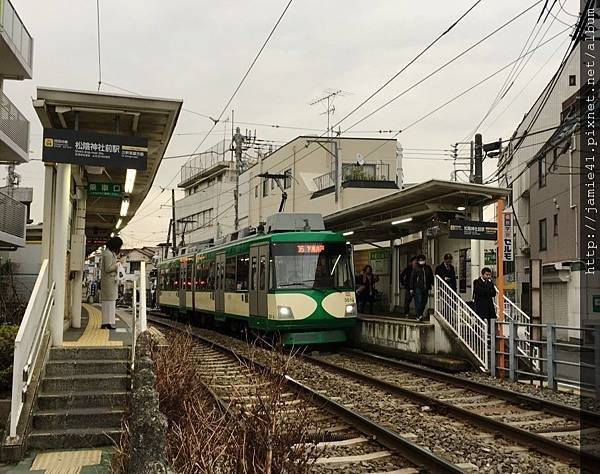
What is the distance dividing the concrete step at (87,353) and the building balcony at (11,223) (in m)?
16.5

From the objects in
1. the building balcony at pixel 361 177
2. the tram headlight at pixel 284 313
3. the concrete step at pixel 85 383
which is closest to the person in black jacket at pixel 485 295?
the tram headlight at pixel 284 313

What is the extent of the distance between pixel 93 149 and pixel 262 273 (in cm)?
766

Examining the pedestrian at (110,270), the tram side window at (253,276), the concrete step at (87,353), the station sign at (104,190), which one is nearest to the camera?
the concrete step at (87,353)

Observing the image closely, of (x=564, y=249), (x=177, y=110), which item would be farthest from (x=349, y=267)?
(x=564, y=249)

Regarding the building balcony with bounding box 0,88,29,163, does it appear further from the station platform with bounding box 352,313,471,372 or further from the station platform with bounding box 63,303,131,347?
the station platform with bounding box 352,313,471,372

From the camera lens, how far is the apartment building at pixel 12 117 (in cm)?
2430

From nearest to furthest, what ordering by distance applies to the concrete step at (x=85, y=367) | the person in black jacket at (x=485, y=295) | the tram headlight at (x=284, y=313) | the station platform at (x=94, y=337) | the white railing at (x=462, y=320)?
the concrete step at (x=85, y=367) → the station platform at (x=94, y=337) → the white railing at (x=462, y=320) → the person in black jacket at (x=485, y=295) → the tram headlight at (x=284, y=313)

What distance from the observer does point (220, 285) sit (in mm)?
21391

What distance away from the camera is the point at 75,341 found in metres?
9.97

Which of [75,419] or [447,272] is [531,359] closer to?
[447,272]

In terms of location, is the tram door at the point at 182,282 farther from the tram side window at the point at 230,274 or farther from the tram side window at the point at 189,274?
the tram side window at the point at 230,274

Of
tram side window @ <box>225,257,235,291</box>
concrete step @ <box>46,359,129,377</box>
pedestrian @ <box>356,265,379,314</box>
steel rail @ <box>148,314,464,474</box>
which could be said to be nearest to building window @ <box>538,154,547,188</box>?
pedestrian @ <box>356,265,379,314</box>

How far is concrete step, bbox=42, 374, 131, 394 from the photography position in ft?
26.6

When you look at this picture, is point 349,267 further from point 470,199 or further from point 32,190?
point 32,190
